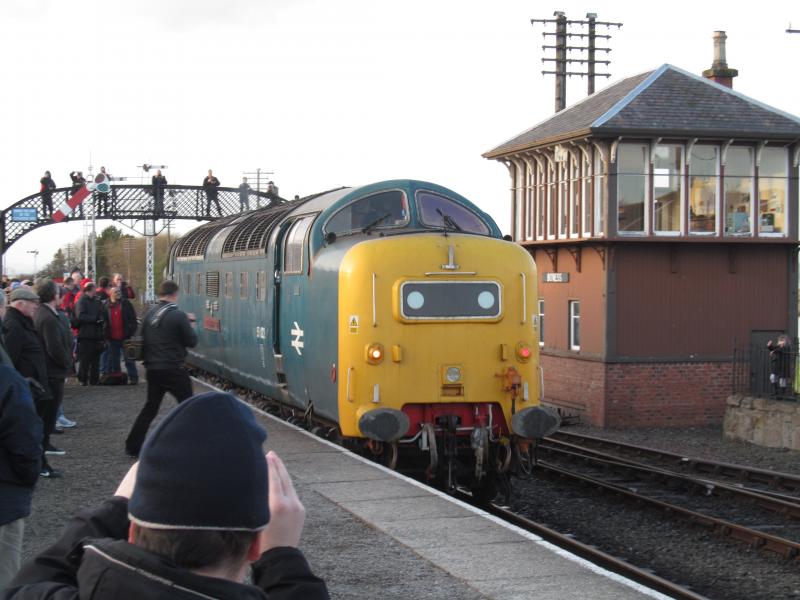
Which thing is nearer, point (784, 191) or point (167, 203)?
point (784, 191)

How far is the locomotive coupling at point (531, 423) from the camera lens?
10492 mm

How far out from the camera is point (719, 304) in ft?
79.0

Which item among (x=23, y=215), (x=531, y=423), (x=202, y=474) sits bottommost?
(x=531, y=423)

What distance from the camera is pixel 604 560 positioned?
9.57 m

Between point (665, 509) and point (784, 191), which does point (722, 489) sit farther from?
point (784, 191)

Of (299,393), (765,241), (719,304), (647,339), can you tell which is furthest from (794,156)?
(299,393)

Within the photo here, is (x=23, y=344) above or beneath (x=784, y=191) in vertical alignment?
beneath

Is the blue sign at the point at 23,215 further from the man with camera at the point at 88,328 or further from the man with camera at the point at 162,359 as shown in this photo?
the man with camera at the point at 162,359

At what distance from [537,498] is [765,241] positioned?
1326 centimetres

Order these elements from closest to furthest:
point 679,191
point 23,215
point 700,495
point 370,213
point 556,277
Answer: point 370,213, point 700,495, point 679,191, point 556,277, point 23,215

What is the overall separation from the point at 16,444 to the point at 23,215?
23226 millimetres

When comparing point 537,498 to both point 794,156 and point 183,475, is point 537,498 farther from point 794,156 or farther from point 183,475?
point 794,156

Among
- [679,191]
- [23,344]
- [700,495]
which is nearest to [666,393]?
[679,191]

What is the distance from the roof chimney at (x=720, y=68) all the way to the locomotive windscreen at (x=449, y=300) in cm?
2020
